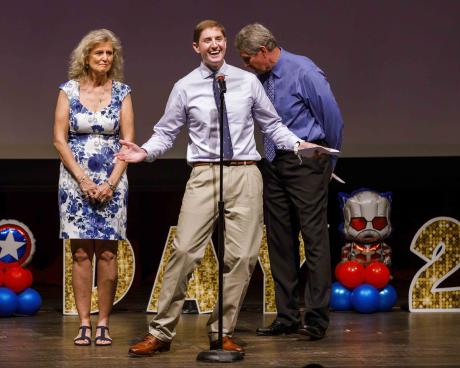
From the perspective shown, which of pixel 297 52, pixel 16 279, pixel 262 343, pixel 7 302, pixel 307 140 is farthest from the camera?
pixel 297 52

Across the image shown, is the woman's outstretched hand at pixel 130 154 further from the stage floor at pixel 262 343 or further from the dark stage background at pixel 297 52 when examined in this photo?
the dark stage background at pixel 297 52

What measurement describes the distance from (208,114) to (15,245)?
2.16 meters

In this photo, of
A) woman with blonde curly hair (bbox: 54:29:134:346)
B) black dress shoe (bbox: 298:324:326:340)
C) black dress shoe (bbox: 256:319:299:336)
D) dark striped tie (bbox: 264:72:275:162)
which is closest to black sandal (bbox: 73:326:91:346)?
Result: woman with blonde curly hair (bbox: 54:29:134:346)

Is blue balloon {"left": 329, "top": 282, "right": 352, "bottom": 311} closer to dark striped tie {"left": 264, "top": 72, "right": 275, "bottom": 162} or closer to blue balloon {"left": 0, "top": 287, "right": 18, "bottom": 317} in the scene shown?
dark striped tie {"left": 264, "top": 72, "right": 275, "bottom": 162}

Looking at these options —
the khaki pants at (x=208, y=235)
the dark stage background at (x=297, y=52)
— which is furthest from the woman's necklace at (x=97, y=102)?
the dark stage background at (x=297, y=52)

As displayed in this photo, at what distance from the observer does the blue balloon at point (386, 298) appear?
6.55m

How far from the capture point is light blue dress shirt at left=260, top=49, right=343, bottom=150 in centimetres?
538

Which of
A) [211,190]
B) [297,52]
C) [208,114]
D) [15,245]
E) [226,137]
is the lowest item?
[15,245]

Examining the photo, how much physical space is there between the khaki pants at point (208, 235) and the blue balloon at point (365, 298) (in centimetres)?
176

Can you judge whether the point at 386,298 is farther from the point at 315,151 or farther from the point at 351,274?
the point at 315,151

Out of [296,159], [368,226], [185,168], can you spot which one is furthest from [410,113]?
[296,159]

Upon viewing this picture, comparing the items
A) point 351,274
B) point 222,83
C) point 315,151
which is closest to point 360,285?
point 351,274

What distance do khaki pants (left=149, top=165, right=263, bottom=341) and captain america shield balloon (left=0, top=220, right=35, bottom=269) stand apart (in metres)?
1.85

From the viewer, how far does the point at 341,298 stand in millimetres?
6570
